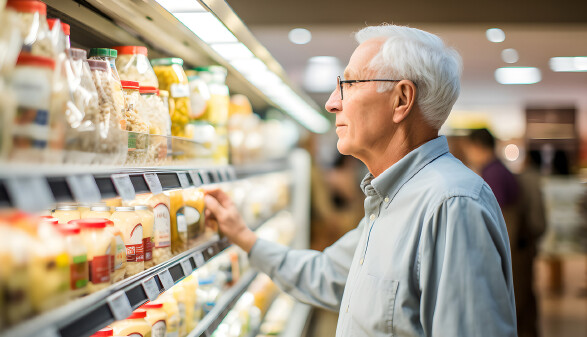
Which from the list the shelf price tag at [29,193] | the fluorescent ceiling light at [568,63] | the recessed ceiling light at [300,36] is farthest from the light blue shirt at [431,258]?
the fluorescent ceiling light at [568,63]

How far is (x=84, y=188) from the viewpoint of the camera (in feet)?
3.35

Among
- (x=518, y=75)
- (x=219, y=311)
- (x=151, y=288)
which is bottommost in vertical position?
(x=219, y=311)

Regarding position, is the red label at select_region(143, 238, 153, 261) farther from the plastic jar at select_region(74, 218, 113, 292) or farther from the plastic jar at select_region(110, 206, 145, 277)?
the plastic jar at select_region(74, 218, 113, 292)

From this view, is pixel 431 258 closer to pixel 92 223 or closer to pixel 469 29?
pixel 92 223

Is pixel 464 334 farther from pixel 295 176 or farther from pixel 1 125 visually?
pixel 295 176

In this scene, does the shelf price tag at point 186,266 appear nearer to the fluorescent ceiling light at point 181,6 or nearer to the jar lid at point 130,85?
the jar lid at point 130,85

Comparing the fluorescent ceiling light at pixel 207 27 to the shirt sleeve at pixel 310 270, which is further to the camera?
the shirt sleeve at pixel 310 270

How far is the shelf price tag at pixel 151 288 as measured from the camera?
1.38 meters

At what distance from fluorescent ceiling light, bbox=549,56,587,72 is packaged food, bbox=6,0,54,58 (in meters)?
9.31

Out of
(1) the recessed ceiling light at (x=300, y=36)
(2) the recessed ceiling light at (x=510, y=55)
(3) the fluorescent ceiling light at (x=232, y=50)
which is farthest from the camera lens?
(2) the recessed ceiling light at (x=510, y=55)

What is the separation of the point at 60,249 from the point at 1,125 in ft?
0.94

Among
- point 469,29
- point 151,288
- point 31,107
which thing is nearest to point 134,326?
point 151,288

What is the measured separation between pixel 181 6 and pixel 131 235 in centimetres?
70

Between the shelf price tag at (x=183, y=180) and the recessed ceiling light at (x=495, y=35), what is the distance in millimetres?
5838
